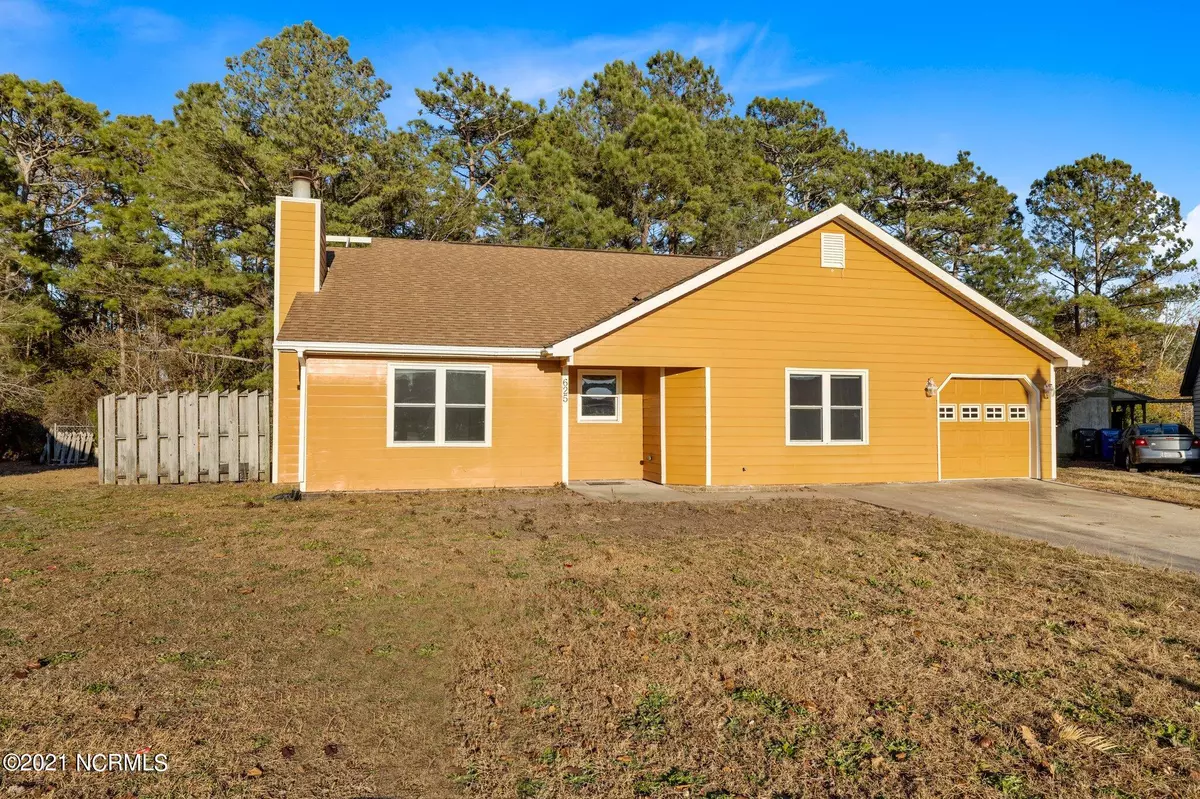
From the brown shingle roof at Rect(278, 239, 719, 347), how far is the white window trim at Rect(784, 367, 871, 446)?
338 cm

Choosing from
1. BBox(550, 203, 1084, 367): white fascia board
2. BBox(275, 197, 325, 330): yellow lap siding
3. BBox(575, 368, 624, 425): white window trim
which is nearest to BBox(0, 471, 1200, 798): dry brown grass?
BBox(550, 203, 1084, 367): white fascia board

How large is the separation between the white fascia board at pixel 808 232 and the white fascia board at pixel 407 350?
0.82 m

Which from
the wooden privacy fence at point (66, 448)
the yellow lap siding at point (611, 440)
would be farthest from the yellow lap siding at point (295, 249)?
the wooden privacy fence at point (66, 448)

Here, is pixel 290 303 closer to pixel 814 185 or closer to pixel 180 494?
pixel 180 494

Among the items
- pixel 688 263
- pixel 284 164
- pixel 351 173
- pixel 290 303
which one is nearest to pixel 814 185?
pixel 688 263

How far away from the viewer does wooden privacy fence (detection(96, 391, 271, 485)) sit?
13.6 meters

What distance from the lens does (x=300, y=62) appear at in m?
28.0

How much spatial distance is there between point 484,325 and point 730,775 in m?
11.0

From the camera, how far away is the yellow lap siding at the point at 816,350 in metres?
13.0

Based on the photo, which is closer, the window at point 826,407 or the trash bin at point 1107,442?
the window at point 826,407

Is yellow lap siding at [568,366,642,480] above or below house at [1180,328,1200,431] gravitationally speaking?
below

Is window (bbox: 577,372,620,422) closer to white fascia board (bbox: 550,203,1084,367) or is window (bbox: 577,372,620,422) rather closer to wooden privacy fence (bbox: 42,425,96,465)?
white fascia board (bbox: 550,203,1084,367)

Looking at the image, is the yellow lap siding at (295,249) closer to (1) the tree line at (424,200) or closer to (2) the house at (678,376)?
(2) the house at (678,376)

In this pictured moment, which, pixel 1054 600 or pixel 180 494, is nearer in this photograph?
pixel 1054 600
